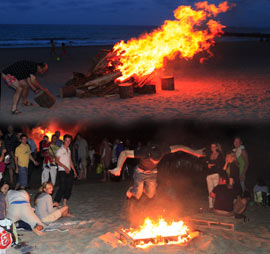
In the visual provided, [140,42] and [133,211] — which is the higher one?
[140,42]

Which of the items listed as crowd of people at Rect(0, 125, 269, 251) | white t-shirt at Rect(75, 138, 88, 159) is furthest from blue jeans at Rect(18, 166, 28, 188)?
white t-shirt at Rect(75, 138, 88, 159)

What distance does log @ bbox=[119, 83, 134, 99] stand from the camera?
1670cm

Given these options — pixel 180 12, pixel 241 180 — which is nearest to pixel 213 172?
pixel 241 180

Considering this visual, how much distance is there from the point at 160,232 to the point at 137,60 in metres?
12.4

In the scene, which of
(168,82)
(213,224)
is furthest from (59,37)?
(213,224)

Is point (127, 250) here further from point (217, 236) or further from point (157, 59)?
point (157, 59)

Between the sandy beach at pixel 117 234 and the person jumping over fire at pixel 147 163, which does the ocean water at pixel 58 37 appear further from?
the person jumping over fire at pixel 147 163

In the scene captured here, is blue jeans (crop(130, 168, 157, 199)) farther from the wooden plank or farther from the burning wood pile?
the burning wood pile

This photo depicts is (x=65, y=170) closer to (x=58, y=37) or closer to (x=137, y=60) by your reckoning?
(x=137, y=60)

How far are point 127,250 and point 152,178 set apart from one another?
1.55 m

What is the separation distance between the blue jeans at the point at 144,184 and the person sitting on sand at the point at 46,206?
1.54m


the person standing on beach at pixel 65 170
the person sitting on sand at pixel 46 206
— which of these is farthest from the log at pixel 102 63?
the person sitting on sand at pixel 46 206

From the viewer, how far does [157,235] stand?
6.78 meters

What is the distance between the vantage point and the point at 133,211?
7.91 meters
